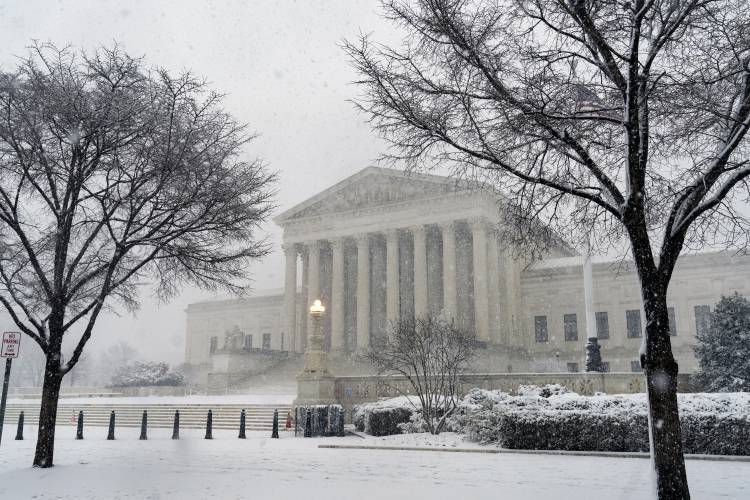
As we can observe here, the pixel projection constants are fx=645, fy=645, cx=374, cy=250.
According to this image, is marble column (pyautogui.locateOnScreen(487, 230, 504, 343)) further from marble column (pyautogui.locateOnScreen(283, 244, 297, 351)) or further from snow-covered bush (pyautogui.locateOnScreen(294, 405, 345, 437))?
snow-covered bush (pyautogui.locateOnScreen(294, 405, 345, 437))

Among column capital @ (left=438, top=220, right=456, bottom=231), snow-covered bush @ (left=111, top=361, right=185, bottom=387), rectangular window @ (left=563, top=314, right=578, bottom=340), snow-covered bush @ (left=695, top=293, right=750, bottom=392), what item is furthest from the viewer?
rectangular window @ (left=563, top=314, right=578, bottom=340)

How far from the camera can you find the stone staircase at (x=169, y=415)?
28.5 metres

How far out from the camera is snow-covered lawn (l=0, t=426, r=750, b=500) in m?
9.39

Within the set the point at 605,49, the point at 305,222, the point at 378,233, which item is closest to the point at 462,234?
the point at 378,233

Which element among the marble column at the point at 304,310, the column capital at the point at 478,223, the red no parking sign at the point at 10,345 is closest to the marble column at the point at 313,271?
the marble column at the point at 304,310

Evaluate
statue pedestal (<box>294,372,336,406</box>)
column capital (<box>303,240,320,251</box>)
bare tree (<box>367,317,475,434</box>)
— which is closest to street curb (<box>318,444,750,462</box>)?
bare tree (<box>367,317,475,434</box>)

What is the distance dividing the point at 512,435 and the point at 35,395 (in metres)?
50.8

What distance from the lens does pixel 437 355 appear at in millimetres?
24188

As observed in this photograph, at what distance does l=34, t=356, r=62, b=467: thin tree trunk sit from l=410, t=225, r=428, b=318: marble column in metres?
39.6

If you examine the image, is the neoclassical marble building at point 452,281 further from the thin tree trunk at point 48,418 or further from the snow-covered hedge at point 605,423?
the thin tree trunk at point 48,418

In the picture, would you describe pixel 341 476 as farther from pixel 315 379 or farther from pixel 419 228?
pixel 419 228

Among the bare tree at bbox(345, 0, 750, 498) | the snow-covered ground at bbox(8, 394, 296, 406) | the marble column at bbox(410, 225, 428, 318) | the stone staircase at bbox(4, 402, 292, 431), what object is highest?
the marble column at bbox(410, 225, 428, 318)

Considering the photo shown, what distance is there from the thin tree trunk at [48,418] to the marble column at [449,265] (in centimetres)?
3855

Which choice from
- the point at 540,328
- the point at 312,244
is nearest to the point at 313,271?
the point at 312,244
